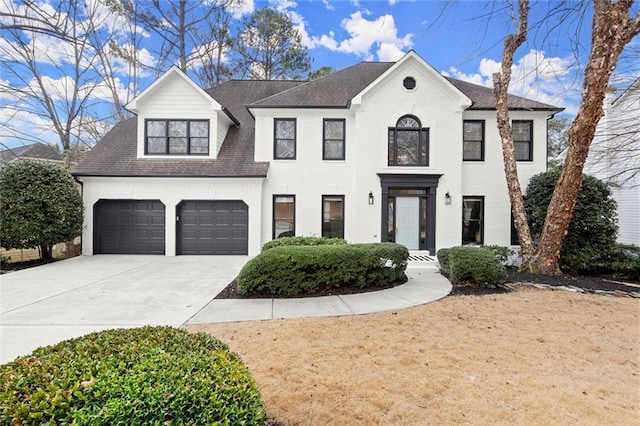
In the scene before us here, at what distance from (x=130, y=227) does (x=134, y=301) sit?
696cm

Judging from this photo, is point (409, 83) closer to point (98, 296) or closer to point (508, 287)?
point (508, 287)

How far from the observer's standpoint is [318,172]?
12172mm

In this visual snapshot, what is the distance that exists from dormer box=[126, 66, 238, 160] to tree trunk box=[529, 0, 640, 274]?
1131 centimetres

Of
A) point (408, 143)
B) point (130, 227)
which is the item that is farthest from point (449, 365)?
point (130, 227)

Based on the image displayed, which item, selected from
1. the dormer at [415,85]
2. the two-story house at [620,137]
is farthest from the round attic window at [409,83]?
the two-story house at [620,137]

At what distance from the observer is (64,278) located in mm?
8242

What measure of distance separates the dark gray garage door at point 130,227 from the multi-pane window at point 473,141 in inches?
467

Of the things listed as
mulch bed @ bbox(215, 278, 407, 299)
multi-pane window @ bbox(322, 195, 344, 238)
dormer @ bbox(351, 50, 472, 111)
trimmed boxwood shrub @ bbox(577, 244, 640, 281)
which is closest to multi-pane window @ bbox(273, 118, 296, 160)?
multi-pane window @ bbox(322, 195, 344, 238)

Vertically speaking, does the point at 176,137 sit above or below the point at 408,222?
above

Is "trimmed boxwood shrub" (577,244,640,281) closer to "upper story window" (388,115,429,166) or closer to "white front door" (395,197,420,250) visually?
"white front door" (395,197,420,250)

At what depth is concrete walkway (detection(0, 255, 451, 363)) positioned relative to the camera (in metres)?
4.95

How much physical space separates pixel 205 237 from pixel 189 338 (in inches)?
399

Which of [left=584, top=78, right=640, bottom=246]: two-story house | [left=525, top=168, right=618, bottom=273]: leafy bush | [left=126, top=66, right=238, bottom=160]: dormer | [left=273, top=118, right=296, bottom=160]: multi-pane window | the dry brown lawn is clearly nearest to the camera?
the dry brown lawn

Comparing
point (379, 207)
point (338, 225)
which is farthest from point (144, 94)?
point (379, 207)
